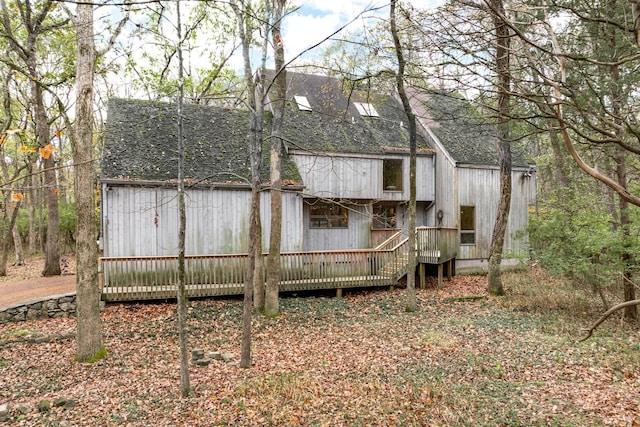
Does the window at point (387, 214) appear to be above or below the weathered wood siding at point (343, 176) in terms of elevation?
below

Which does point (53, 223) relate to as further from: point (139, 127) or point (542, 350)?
point (542, 350)

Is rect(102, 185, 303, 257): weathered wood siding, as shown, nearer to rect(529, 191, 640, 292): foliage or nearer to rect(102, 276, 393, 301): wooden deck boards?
rect(102, 276, 393, 301): wooden deck boards

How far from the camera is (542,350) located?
827 centimetres

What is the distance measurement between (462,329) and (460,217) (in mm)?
8249

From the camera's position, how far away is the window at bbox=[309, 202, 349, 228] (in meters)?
16.5

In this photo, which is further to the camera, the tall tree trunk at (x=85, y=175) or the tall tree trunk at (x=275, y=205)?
the tall tree trunk at (x=275, y=205)

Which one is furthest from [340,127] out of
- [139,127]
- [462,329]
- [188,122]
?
[462,329]

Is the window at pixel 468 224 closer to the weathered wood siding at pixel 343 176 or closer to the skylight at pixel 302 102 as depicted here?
the weathered wood siding at pixel 343 176

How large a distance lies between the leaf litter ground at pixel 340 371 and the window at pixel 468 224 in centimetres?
589

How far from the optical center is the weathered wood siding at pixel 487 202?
687 inches

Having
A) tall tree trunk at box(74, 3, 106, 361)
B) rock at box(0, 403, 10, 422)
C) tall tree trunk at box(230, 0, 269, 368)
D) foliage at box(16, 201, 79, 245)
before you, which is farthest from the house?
foliage at box(16, 201, 79, 245)

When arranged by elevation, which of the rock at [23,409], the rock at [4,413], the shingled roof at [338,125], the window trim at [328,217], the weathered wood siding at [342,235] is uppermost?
the shingled roof at [338,125]

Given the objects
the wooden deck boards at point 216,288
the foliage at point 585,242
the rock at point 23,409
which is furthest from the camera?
the wooden deck boards at point 216,288

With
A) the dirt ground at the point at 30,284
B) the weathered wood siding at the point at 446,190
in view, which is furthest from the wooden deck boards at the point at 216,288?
the weathered wood siding at the point at 446,190
